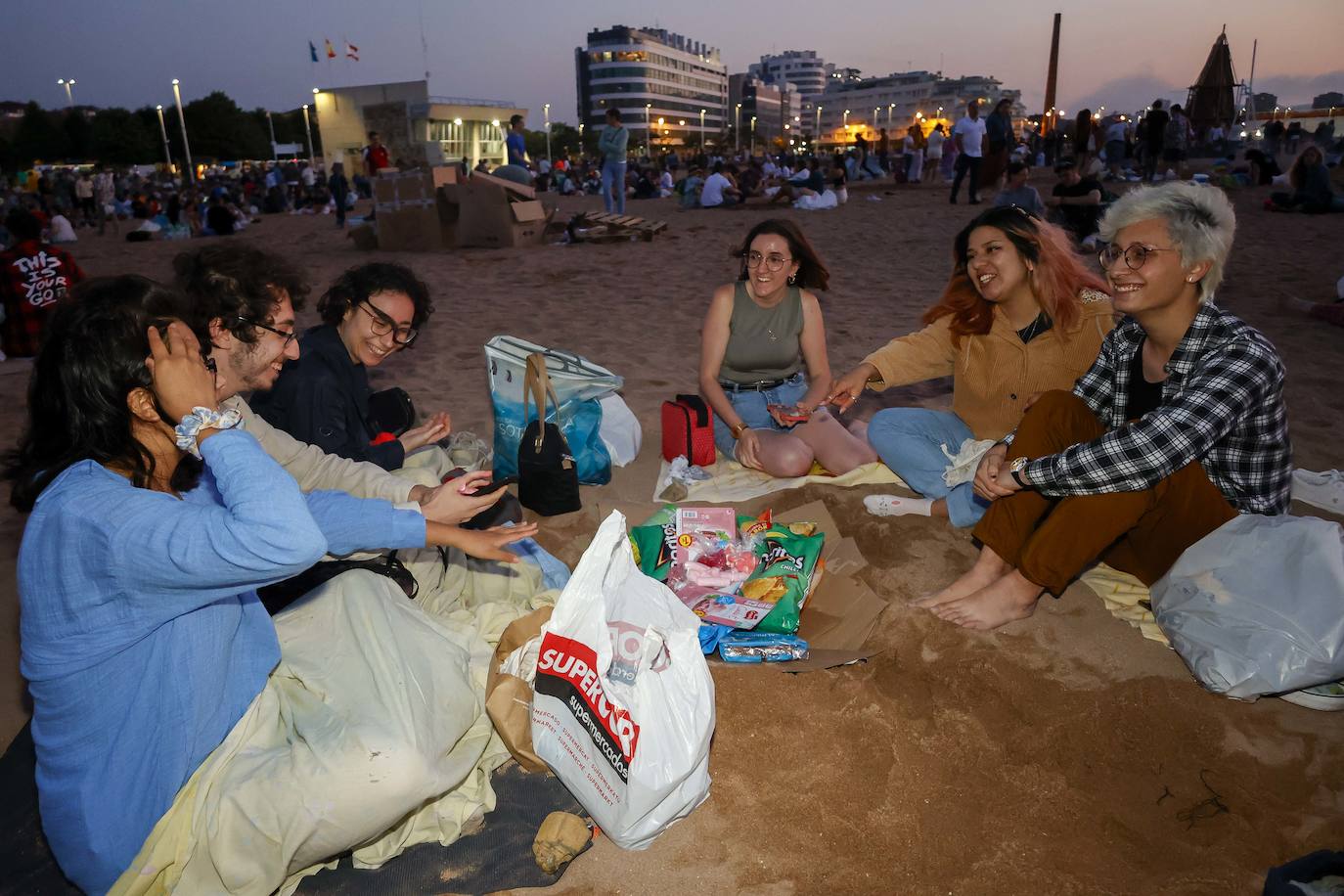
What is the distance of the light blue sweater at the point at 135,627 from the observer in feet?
5.24

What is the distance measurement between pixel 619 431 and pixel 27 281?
234 inches

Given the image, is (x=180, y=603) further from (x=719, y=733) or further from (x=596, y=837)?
(x=719, y=733)

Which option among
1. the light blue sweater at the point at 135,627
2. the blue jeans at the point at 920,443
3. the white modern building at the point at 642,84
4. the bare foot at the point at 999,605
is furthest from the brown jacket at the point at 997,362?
the white modern building at the point at 642,84

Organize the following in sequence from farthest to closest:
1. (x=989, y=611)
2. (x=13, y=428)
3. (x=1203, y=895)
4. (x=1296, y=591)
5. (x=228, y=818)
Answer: (x=13, y=428)
(x=989, y=611)
(x=1296, y=591)
(x=1203, y=895)
(x=228, y=818)

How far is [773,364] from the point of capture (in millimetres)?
4602

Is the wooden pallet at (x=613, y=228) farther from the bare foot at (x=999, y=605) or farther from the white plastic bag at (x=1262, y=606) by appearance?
the white plastic bag at (x=1262, y=606)

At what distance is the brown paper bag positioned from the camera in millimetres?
2311

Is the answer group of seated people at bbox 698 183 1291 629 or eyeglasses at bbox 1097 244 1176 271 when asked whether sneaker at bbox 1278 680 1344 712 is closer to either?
group of seated people at bbox 698 183 1291 629

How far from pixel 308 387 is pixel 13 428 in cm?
363

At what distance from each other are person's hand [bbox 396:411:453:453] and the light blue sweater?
1781 millimetres

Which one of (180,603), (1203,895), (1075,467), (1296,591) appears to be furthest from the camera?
(1075,467)

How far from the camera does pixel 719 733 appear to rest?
2.63 m

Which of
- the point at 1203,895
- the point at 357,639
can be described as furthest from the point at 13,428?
the point at 1203,895

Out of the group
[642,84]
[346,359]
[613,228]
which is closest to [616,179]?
[613,228]
